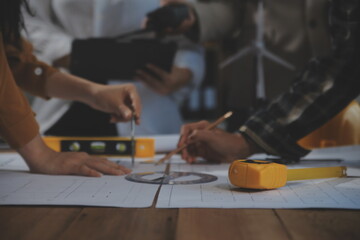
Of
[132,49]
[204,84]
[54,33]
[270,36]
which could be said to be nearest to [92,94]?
[132,49]

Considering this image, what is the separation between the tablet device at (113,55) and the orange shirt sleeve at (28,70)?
14.5 inches

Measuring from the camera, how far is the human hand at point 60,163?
780 mm

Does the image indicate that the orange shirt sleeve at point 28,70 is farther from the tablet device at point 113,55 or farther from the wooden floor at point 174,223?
the wooden floor at point 174,223

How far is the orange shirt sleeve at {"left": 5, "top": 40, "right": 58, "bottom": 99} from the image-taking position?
1.04m

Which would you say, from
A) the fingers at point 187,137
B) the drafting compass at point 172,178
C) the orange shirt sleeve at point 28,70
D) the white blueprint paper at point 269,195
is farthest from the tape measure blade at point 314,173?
the orange shirt sleeve at point 28,70

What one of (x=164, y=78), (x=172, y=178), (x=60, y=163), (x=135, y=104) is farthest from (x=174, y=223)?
(x=164, y=78)

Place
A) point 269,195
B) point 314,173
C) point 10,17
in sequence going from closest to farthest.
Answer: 1. point 269,195
2. point 314,173
3. point 10,17

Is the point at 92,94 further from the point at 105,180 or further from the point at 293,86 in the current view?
the point at 293,86

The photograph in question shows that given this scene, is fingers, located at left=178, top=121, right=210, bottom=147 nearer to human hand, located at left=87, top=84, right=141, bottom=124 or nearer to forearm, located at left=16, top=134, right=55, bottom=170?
human hand, located at left=87, top=84, right=141, bottom=124

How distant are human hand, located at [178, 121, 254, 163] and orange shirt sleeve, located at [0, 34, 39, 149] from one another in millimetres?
385

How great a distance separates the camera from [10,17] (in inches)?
33.9

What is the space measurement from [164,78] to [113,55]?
28 centimetres

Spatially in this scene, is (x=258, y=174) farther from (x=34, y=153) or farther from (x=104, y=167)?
(x=34, y=153)

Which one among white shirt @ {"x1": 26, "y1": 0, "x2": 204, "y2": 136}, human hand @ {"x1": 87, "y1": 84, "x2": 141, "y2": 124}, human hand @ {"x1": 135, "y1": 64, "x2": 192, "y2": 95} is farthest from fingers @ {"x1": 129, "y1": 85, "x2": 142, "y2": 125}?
white shirt @ {"x1": 26, "y1": 0, "x2": 204, "y2": 136}
